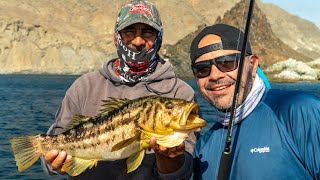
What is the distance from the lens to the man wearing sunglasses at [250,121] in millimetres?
4836

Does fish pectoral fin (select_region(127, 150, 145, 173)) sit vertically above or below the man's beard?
below

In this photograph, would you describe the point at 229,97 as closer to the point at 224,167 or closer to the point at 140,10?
the point at 224,167

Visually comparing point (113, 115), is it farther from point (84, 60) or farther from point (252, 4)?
point (84, 60)

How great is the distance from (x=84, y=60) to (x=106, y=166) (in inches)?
6265

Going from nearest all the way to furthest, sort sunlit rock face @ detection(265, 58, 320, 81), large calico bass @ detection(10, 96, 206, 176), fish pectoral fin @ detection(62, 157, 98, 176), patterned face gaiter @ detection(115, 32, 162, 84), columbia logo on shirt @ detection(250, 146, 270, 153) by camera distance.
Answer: columbia logo on shirt @ detection(250, 146, 270, 153), large calico bass @ detection(10, 96, 206, 176), fish pectoral fin @ detection(62, 157, 98, 176), patterned face gaiter @ detection(115, 32, 162, 84), sunlit rock face @ detection(265, 58, 320, 81)

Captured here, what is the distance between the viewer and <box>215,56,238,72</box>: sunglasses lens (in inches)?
225

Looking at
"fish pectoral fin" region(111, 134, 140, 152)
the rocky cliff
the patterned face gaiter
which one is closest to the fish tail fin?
"fish pectoral fin" region(111, 134, 140, 152)

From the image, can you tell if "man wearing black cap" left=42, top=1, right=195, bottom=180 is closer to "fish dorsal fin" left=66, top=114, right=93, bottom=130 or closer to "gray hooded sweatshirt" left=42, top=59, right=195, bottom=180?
"gray hooded sweatshirt" left=42, top=59, right=195, bottom=180

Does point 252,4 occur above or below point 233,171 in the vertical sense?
above

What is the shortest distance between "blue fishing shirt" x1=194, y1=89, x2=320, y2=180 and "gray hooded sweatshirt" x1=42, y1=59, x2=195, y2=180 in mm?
872

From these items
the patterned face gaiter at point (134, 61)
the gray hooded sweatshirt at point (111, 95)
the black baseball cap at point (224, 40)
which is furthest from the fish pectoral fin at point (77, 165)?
the black baseball cap at point (224, 40)

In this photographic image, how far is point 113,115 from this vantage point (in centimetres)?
594

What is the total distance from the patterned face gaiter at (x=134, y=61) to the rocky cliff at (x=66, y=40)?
135856 mm

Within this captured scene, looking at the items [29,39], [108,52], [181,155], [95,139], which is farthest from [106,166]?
[108,52]
